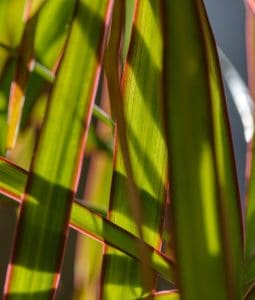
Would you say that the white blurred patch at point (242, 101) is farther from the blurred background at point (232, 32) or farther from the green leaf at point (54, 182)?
the blurred background at point (232, 32)

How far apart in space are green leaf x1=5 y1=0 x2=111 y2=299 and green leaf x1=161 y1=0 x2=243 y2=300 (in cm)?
4

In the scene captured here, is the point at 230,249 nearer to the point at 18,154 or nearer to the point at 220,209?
the point at 220,209

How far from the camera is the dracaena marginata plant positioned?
0.21 meters

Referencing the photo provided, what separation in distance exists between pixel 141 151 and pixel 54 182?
0.05m

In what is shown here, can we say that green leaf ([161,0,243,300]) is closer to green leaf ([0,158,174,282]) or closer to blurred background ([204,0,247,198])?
green leaf ([0,158,174,282])

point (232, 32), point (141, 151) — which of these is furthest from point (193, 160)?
point (232, 32)

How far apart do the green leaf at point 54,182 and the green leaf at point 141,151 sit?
0.03m

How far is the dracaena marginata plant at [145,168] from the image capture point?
21 cm

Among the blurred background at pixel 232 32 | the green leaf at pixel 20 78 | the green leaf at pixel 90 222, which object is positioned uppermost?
the blurred background at pixel 232 32

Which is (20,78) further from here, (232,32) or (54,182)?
(232,32)

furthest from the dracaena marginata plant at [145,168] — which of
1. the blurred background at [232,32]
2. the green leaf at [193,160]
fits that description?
the blurred background at [232,32]

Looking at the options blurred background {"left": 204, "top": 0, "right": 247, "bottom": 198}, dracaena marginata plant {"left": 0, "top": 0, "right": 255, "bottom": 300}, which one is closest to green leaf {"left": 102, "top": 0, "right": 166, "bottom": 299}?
dracaena marginata plant {"left": 0, "top": 0, "right": 255, "bottom": 300}

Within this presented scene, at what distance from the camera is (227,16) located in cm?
64

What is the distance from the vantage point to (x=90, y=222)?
0.81ft
